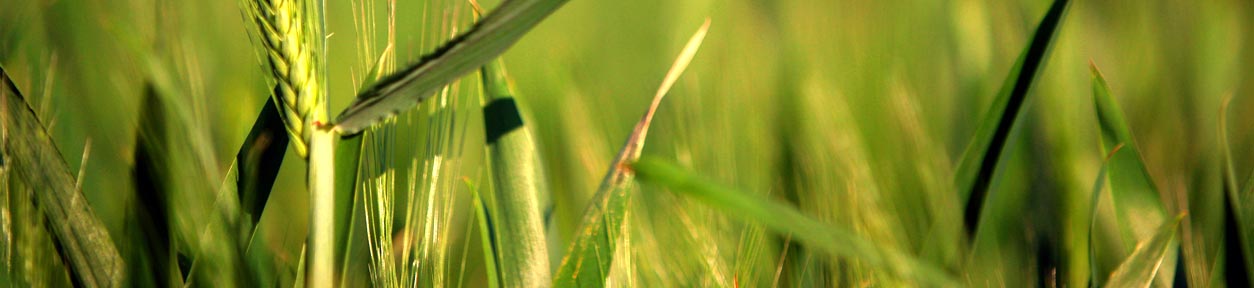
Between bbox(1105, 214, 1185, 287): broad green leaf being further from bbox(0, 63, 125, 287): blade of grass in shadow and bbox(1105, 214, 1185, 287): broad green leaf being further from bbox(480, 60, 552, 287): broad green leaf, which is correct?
bbox(0, 63, 125, 287): blade of grass in shadow

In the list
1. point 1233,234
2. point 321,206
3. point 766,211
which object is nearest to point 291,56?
point 321,206

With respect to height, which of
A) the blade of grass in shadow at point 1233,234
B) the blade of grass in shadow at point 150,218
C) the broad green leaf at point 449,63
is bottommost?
the blade of grass in shadow at point 1233,234

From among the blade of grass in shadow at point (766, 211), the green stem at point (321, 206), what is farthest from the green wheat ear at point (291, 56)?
the blade of grass in shadow at point (766, 211)

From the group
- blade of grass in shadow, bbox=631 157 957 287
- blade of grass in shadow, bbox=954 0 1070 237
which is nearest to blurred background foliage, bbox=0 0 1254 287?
blade of grass in shadow, bbox=954 0 1070 237

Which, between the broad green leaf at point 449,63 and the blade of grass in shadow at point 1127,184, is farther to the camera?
the blade of grass in shadow at point 1127,184

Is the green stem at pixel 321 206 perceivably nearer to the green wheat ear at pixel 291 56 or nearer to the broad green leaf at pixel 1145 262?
the green wheat ear at pixel 291 56

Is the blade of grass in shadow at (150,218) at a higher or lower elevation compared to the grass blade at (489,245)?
higher

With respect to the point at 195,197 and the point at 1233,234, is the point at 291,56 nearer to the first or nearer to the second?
the point at 195,197
